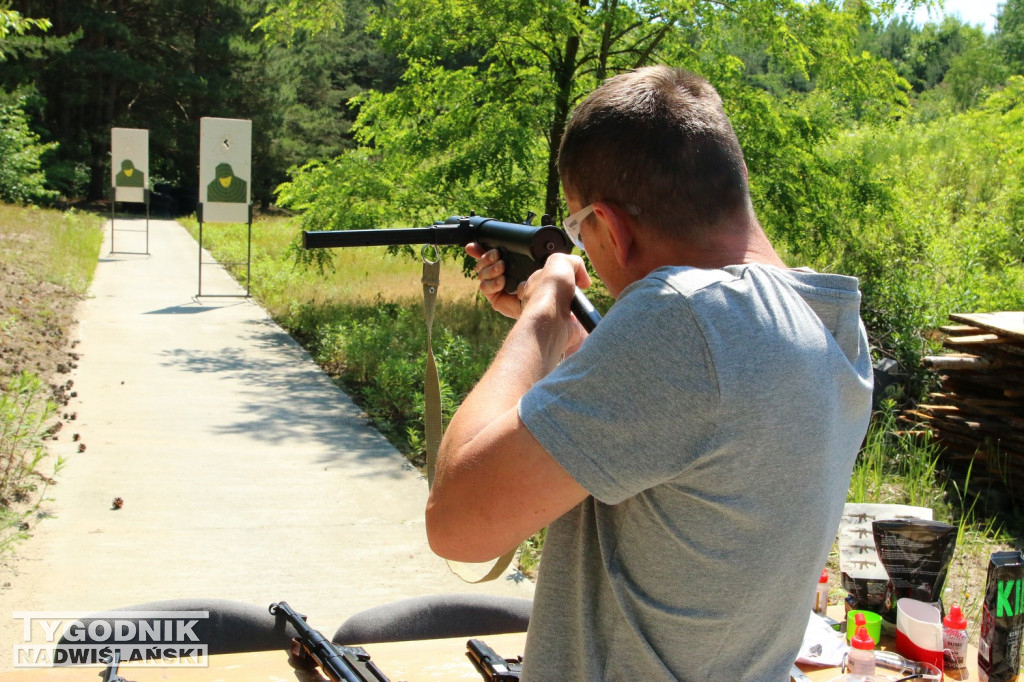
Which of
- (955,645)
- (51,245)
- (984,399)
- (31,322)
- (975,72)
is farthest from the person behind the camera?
(975,72)

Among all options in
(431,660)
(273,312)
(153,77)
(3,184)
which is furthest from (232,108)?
(431,660)

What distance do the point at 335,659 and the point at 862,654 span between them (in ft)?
3.95

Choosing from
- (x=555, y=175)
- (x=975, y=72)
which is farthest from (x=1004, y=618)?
(x=975, y=72)

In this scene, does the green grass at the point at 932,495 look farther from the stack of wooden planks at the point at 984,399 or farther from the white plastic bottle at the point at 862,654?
the white plastic bottle at the point at 862,654

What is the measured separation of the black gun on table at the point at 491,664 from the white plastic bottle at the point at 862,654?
2.52 ft

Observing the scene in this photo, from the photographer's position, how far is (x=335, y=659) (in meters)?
2.16

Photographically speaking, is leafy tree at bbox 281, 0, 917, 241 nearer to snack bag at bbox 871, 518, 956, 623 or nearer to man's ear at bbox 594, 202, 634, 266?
snack bag at bbox 871, 518, 956, 623

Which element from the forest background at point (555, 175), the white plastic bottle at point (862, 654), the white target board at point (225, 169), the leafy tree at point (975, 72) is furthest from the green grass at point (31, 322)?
the leafy tree at point (975, 72)

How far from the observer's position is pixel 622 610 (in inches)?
51.7

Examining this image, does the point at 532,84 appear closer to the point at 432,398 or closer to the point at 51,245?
the point at 432,398

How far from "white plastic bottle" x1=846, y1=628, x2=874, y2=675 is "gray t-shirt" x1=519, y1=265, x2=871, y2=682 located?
85cm

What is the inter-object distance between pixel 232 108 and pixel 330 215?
3284 centimetres

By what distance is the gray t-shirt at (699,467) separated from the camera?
47.3 inches

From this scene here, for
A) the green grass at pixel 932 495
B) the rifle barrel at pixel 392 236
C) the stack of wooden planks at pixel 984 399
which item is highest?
the rifle barrel at pixel 392 236
